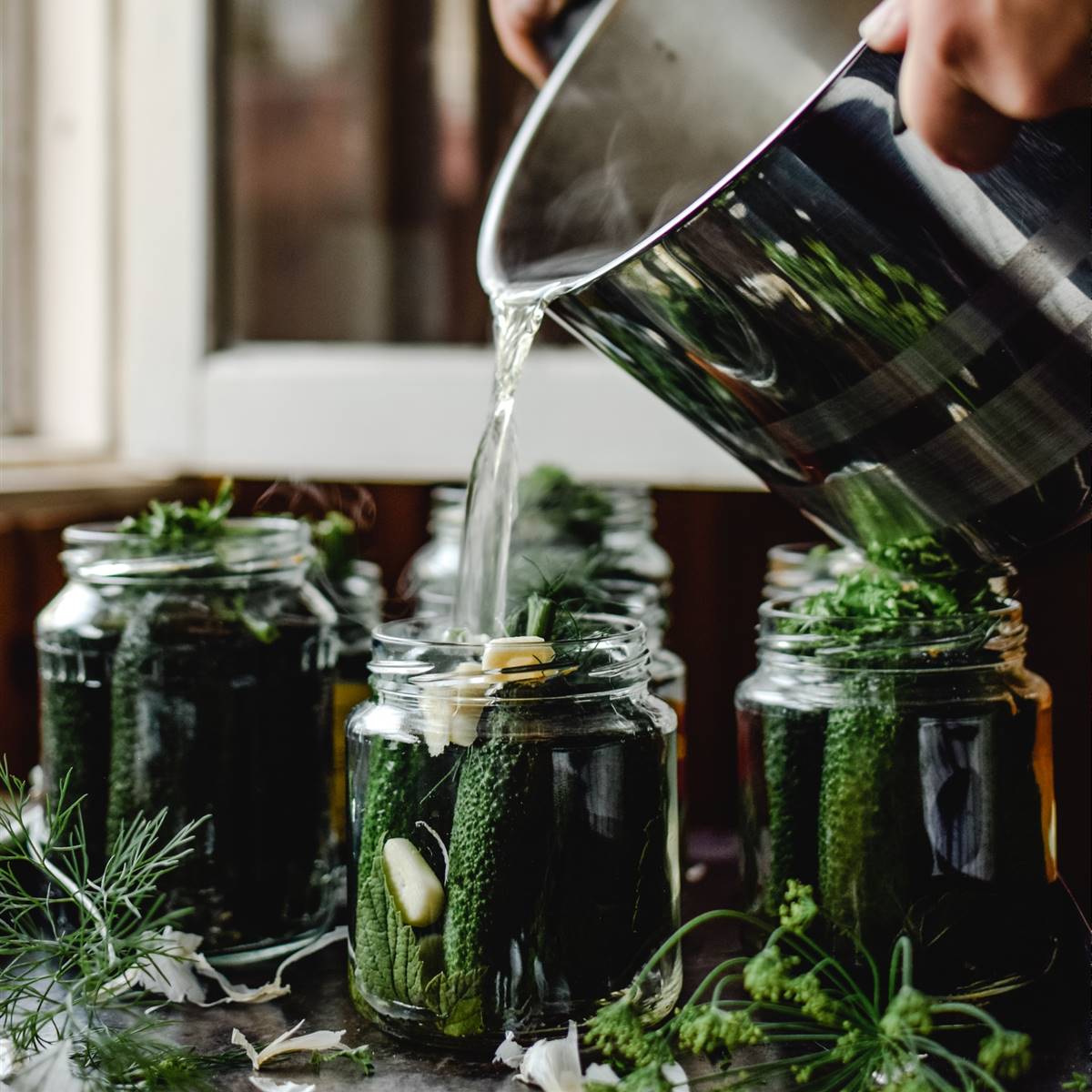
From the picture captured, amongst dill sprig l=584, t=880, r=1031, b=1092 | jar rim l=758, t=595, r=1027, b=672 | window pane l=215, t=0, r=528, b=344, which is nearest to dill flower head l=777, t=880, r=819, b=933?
dill sprig l=584, t=880, r=1031, b=1092

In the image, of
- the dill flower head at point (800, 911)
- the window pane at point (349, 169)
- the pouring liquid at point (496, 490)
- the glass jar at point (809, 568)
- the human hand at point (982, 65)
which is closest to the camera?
the human hand at point (982, 65)

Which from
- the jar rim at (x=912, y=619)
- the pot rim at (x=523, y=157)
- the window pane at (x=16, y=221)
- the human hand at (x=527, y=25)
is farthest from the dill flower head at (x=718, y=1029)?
the window pane at (x=16, y=221)

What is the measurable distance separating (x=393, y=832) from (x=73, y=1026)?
0.53ft

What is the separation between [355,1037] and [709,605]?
0.59m

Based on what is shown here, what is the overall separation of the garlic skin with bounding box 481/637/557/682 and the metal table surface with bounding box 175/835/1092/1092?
0.57ft

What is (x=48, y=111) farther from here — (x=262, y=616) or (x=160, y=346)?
(x=262, y=616)

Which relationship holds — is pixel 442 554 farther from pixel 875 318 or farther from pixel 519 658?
pixel 875 318

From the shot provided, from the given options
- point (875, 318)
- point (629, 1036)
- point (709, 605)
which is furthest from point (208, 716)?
point (709, 605)

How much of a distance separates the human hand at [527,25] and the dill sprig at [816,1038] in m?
0.56

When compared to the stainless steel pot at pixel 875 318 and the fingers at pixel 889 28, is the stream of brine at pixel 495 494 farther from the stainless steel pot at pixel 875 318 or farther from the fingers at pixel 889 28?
the fingers at pixel 889 28

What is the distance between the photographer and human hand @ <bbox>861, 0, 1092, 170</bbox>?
1.50ft

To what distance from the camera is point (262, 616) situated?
0.76m

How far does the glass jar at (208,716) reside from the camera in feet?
2.36

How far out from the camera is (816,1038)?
0.57 metres
